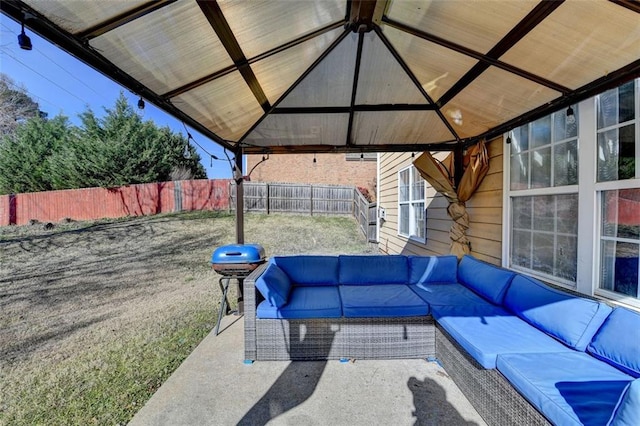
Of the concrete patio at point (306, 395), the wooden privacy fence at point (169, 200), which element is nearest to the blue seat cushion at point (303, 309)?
the concrete patio at point (306, 395)

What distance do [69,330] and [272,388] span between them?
2.91 m

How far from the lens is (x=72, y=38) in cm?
140

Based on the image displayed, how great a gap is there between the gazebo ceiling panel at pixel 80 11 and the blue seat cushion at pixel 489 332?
2876 mm

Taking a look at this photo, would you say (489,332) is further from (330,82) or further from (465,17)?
(330,82)

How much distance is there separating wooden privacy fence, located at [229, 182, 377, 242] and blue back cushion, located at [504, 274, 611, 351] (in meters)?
9.77

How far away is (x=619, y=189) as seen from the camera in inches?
75.2

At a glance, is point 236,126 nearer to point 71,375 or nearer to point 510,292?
point 71,375

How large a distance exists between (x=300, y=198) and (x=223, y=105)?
9.58 meters

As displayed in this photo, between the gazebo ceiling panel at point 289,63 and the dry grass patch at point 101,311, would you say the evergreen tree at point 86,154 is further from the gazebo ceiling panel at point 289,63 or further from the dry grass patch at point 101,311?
the gazebo ceiling panel at point 289,63

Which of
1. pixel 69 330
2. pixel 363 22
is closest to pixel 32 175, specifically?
pixel 69 330

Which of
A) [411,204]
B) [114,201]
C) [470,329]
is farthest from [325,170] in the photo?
[470,329]

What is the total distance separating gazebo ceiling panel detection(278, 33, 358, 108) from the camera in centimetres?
225

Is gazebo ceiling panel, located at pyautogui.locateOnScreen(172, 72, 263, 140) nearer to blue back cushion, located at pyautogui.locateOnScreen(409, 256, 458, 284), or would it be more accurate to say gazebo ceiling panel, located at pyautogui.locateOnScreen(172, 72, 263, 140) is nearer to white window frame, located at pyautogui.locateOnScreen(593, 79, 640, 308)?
blue back cushion, located at pyautogui.locateOnScreen(409, 256, 458, 284)

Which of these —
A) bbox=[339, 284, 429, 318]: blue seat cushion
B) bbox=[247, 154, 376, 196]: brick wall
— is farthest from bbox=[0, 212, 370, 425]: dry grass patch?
bbox=[247, 154, 376, 196]: brick wall
